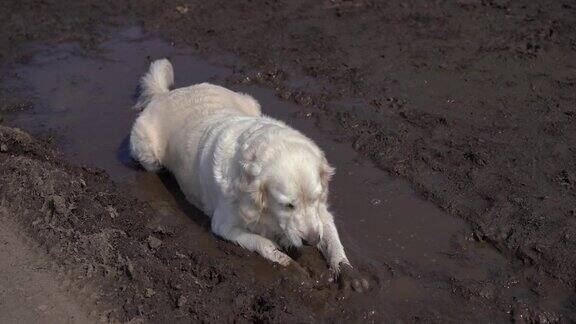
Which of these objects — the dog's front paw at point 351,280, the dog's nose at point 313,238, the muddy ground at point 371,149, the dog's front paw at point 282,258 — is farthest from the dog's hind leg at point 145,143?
the dog's front paw at point 351,280

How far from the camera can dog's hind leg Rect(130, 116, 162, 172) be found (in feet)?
18.5

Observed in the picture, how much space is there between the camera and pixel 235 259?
4.57 metres

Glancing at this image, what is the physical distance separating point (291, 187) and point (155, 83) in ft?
10.6

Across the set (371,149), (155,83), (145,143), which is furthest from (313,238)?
(155,83)

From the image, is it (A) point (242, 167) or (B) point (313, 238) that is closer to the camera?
(B) point (313, 238)

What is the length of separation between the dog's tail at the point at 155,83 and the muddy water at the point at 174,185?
381 mm

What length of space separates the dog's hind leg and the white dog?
0.03ft

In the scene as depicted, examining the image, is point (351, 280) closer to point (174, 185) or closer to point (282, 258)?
point (282, 258)

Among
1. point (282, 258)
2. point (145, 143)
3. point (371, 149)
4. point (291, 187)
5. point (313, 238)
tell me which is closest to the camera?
point (291, 187)

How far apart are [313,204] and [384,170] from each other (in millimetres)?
1690

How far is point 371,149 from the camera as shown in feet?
19.2

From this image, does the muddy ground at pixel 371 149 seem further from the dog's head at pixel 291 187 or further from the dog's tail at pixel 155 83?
the dog's tail at pixel 155 83

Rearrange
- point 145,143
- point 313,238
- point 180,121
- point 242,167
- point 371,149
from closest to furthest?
point 313,238 < point 242,167 < point 180,121 < point 145,143 < point 371,149

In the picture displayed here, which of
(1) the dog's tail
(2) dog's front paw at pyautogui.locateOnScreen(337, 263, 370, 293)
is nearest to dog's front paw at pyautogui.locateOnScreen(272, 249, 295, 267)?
(2) dog's front paw at pyautogui.locateOnScreen(337, 263, 370, 293)
